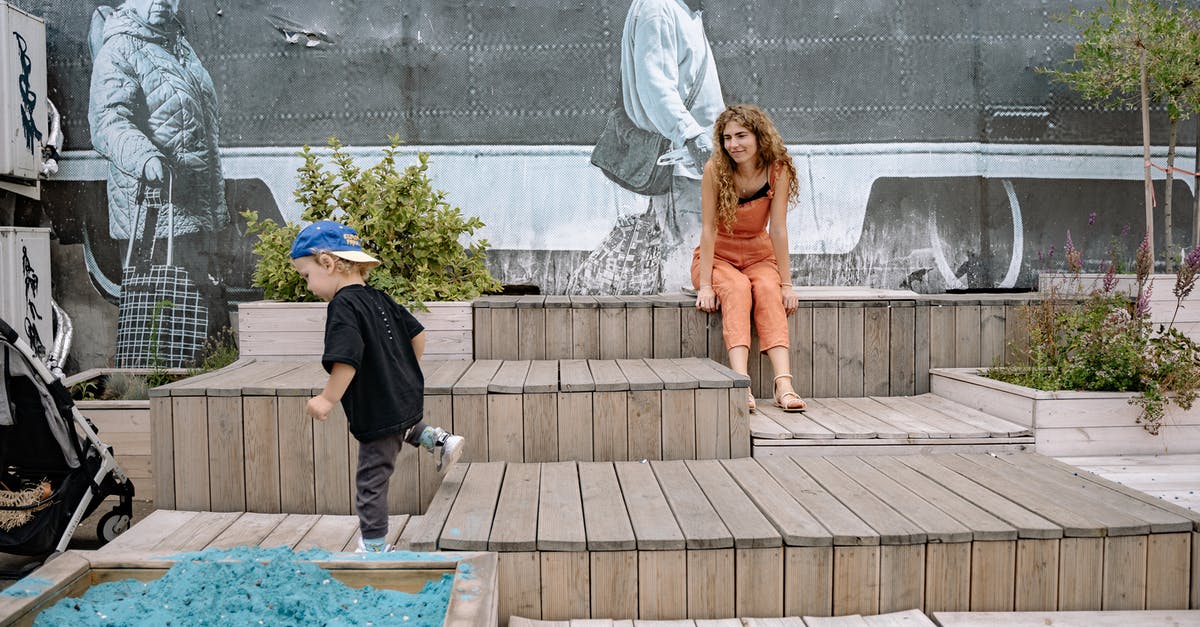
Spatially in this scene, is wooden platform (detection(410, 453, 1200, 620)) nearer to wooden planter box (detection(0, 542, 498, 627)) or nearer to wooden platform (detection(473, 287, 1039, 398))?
wooden planter box (detection(0, 542, 498, 627))

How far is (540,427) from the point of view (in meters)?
3.46

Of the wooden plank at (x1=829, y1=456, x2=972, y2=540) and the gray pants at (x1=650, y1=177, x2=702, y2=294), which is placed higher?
the gray pants at (x1=650, y1=177, x2=702, y2=294)

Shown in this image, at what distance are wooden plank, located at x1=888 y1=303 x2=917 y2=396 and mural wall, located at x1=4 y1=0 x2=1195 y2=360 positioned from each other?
1118 mm

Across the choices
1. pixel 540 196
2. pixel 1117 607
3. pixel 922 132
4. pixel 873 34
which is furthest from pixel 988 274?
pixel 1117 607

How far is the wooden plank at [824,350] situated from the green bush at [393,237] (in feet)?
6.12

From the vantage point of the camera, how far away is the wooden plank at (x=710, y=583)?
8.09 feet

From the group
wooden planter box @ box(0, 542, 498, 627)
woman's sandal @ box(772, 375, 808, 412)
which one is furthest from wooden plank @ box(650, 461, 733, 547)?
woman's sandal @ box(772, 375, 808, 412)

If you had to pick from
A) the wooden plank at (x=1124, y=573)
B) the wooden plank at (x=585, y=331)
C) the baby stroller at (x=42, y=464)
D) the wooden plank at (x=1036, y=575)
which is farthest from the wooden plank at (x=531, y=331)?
the wooden plank at (x=1124, y=573)

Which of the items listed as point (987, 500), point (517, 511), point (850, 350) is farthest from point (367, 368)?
point (850, 350)

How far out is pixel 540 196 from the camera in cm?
560

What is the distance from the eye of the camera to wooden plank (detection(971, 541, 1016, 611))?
2.49 metres

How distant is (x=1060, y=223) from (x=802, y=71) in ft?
6.54

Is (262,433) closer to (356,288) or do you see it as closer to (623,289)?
(356,288)

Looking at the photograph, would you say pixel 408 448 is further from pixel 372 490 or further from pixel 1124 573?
pixel 1124 573
